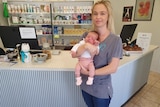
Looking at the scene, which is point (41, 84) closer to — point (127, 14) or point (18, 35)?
point (18, 35)

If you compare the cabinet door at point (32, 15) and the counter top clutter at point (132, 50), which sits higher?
the cabinet door at point (32, 15)

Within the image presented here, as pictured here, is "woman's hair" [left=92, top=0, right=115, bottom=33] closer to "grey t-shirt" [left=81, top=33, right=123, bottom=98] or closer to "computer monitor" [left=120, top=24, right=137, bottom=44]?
"grey t-shirt" [left=81, top=33, right=123, bottom=98]

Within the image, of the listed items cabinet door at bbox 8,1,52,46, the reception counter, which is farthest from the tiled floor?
cabinet door at bbox 8,1,52,46

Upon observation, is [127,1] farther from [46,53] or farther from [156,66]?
[46,53]

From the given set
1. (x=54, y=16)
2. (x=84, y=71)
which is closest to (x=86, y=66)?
(x=84, y=71)

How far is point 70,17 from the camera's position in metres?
4.23

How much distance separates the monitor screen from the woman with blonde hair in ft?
3.40

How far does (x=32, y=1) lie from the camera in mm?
4176

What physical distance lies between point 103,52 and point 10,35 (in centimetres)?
132

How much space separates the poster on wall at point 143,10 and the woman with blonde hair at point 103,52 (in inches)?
113

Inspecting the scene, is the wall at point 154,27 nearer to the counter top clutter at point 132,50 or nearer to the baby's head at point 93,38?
the counter top clutter at point 132,50

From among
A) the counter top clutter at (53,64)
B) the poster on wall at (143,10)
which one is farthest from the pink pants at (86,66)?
the poster on wall at (143,10)

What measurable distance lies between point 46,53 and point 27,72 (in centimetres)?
36

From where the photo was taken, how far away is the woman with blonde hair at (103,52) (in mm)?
1035
